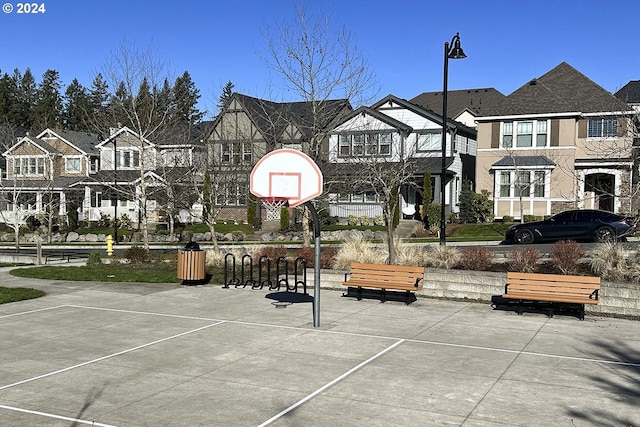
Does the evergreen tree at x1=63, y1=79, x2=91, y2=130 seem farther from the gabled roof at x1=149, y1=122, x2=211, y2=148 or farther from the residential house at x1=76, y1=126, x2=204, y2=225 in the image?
the gabled roof at x1=149, y1=122, x2=211, y2=148

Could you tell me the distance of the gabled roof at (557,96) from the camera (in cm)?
4050

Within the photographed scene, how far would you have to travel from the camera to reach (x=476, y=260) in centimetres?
1789

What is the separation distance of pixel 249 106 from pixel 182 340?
3860 centimetres

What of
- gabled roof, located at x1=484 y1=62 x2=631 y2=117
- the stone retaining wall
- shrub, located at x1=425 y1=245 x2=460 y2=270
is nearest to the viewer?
the stone retaining wall

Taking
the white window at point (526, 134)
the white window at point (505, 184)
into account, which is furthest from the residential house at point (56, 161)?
the white window at point (526, 134)

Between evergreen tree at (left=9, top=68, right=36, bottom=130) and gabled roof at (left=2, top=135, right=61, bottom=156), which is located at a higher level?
evergreen tree at (left=9, top=68, right=36, bottom=130)

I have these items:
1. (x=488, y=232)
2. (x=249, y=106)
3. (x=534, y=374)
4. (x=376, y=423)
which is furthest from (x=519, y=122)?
(x=376, y=423)

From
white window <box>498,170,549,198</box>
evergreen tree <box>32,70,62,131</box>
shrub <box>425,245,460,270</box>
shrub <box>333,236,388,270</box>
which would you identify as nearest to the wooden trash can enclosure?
shrub <box>333,236,388,270</box>

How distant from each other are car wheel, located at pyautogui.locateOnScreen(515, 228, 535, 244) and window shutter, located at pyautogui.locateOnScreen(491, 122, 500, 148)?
16680 millimetres

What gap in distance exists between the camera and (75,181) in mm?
56625

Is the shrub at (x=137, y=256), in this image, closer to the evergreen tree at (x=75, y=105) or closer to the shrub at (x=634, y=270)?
the shrub at (x=634, y=270)

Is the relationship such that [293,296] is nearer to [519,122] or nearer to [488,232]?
[488,232]

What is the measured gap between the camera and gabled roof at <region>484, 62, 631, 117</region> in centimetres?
4050

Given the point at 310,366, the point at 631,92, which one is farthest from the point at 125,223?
the point at 310,366
